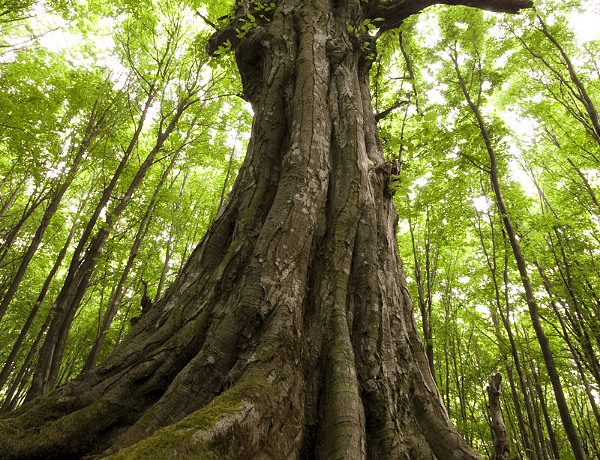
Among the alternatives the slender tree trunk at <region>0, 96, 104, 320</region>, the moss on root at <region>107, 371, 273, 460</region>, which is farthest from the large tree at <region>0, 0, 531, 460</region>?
the slender tree trunk at <region>0, 96, 104, 320</region>

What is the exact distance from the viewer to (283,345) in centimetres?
178

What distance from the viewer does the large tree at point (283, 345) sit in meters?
1.52

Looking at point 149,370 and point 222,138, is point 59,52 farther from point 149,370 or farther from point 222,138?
point 149,370

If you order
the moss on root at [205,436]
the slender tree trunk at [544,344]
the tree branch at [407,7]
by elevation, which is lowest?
the moss on root at [205,436]

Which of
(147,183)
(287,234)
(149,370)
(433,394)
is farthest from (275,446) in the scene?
(147,183)

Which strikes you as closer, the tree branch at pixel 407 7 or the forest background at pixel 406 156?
the tree branch at pixel 407 7

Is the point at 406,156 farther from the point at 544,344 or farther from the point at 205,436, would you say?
the point at 205,436

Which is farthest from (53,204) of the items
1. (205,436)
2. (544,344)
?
(544,344)

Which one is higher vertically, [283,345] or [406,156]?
[406,156]

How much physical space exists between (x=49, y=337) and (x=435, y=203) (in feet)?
32.7

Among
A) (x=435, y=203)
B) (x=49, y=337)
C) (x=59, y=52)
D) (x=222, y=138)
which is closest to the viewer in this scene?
(x=49, y=337)

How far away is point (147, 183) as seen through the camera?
9.91 m

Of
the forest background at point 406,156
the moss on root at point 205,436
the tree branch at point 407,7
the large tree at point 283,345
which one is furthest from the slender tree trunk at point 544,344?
the moss on root at point 205,436

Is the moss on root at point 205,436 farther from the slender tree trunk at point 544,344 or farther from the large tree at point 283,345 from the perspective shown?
the slender tree trunk at point 544,344
